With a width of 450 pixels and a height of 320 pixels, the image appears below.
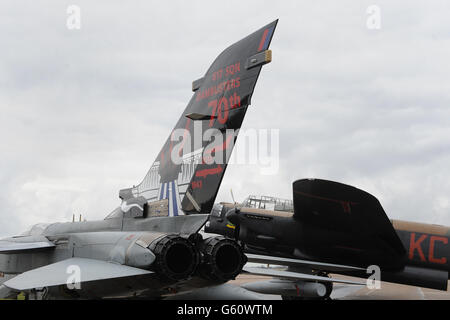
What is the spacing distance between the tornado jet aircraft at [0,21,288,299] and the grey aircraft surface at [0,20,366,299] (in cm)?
1

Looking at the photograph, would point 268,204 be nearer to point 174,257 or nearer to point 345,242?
point 345,242

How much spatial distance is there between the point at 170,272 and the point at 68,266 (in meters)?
1.44

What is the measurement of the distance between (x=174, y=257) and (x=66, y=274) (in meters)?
1.35

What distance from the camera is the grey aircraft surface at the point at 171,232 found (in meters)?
5.18

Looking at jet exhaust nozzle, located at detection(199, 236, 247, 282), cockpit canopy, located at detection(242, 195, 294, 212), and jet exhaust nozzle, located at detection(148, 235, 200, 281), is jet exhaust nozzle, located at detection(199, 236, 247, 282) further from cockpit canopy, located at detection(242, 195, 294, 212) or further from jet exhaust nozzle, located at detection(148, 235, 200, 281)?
cockpit canopy, located at detection(242, 195, 294, 212)

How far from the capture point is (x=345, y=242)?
10.9m

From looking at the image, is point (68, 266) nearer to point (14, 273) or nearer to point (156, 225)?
point (156, 225)

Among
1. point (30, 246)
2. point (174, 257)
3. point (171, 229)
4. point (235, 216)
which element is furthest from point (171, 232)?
point (235, 216)

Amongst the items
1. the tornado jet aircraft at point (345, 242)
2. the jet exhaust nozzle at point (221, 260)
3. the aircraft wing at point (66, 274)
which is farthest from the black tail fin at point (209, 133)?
the tornado jet aircraft at point (345, 242)

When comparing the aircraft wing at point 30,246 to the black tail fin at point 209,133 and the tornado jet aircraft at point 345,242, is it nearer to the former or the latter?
the black tail fin at point 209,133

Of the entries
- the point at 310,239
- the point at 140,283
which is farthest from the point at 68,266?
the point at 310,239

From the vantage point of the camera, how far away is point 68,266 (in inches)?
213

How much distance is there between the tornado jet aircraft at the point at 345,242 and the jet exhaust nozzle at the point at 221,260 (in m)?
4.46

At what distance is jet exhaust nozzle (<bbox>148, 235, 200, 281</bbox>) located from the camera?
5.07m
